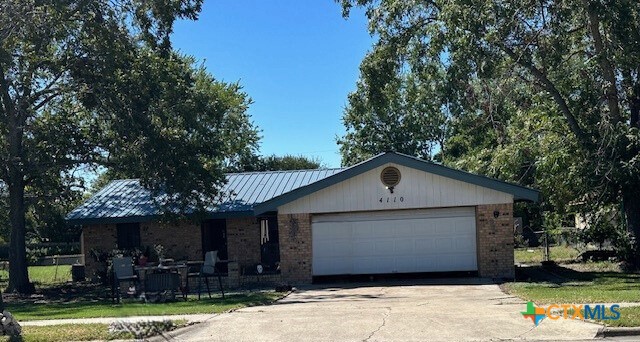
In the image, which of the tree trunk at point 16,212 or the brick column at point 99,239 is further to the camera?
the brick column at point 99,239

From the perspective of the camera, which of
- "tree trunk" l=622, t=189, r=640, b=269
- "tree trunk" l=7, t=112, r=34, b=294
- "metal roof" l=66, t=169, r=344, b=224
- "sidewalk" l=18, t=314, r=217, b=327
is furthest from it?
"metal roof" l=66, t=169, r=344, b=224

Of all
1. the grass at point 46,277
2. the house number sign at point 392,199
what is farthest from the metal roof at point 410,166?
the grass at point 46,277

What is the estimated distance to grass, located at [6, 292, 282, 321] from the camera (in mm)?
15344

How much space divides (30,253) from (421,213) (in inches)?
1249

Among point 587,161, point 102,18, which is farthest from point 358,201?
point 102,18

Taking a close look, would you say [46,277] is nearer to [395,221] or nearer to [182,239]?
[182,239]

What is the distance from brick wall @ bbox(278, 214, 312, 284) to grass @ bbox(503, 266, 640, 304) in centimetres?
617

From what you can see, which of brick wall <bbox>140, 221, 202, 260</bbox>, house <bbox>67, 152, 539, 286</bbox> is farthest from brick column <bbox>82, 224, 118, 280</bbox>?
house <bbox>67, 152, 539, 286</bbox>

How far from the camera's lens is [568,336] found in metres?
10.6

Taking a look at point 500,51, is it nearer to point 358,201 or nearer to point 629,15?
point 629,15

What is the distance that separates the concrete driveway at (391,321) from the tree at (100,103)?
302 inches

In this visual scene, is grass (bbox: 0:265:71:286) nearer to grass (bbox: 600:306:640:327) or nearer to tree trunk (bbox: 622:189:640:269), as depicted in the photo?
tree trunk (bbox: 622:189:640:269)

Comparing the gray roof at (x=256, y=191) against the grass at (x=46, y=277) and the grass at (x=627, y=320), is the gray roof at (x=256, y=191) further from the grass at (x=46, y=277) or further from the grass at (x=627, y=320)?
the grass at (x=627, y=320)

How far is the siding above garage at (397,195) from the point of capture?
70.0ft
